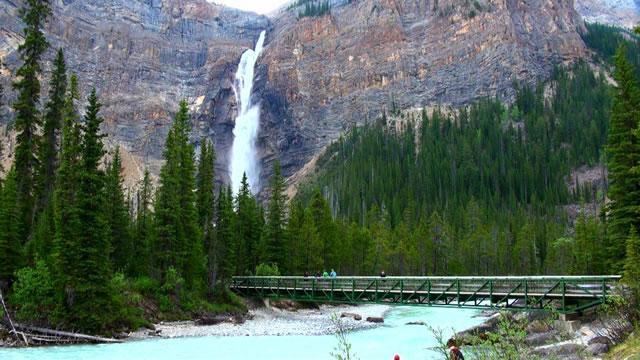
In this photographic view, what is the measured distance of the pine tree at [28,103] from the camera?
34969mm

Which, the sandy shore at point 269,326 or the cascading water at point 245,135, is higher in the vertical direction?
the cascading water at point 245,135

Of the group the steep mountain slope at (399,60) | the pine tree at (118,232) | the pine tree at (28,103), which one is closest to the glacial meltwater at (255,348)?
the pine tree at (28,103)

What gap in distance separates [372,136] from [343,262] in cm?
7357

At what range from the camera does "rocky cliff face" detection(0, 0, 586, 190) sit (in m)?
155

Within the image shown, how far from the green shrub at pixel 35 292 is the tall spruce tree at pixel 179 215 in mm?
11299

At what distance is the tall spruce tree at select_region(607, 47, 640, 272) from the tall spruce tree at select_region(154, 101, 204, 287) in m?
26.2

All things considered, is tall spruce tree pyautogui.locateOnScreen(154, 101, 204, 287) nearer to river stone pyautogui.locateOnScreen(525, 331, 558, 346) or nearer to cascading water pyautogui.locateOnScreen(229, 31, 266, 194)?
river stone pyautogui.locateOnScreen(525, 331, 558, 346)

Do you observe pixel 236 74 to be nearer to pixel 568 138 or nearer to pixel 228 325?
pixel 568 138

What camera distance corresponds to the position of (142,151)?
15238cm

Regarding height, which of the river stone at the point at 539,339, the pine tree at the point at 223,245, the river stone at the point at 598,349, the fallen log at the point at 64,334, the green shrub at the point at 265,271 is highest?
the pine tree at the point at 223,245

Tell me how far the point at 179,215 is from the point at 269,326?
10050 millimetres

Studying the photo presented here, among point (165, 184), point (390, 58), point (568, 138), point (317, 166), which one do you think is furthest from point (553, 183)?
point (165, 184)

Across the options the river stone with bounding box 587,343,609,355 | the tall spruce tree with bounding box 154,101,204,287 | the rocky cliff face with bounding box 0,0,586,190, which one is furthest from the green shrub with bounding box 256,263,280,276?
the rocky cliff face with bounding box 0,0,586,190

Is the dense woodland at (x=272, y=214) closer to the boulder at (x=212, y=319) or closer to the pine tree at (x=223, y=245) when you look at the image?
the pine tree at (x=223, y=245)
